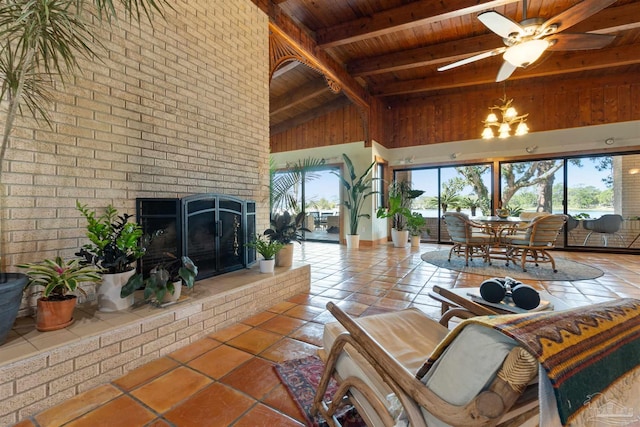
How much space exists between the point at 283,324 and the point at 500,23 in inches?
132

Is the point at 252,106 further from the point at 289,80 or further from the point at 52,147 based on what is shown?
the point at 289,80

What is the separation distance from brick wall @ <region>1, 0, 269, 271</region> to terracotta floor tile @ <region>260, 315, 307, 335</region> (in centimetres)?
132

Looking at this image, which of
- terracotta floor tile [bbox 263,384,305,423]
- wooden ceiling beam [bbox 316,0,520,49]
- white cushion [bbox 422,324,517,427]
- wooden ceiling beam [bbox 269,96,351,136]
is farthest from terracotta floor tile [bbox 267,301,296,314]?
wooden ceiling beam [bbox 269,96,351,136]

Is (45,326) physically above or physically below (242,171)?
below

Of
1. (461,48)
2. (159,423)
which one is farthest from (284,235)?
(461,48)

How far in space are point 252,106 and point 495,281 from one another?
3.04 meters

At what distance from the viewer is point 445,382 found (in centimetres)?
67

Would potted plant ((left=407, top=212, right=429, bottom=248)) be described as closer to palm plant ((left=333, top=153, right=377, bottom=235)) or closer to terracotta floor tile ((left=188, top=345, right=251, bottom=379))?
palm plant ((left=333, top=153, right=377, bottom=235))

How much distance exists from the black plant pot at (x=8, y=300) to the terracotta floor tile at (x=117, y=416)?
1.92ft

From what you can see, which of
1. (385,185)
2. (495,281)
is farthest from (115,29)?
(385,185)

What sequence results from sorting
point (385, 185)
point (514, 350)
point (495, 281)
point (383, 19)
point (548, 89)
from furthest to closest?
1. point (385, 185)
2. point (548, 89)
3. point (383, 19)
4. point (495, 281)
5. point (514, 350)

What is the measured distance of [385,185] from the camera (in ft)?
24.7

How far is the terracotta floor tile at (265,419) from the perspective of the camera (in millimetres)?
1255

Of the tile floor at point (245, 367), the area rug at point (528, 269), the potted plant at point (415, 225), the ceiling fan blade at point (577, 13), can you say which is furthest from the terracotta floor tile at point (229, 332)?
the potted plant at point (415, 225)
